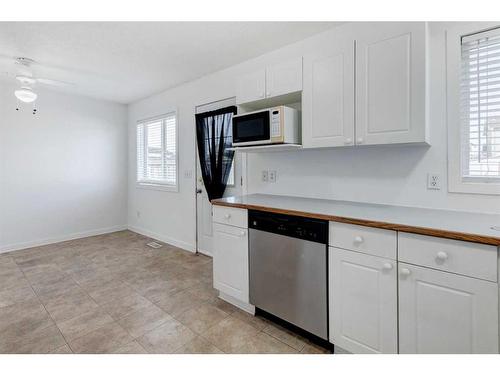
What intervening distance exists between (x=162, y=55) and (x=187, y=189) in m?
1.80

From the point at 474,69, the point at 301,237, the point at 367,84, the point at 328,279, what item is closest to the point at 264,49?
the point at 367,84

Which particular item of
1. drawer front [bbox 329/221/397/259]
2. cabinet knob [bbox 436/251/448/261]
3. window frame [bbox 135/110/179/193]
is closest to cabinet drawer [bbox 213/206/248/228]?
drawer front [bbox 329/221/397/259]

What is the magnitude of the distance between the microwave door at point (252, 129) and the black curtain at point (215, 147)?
0.64 m

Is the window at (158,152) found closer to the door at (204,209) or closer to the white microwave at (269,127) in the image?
the door at (204,209)

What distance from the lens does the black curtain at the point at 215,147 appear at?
321 cm

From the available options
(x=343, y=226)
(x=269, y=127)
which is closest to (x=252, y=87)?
(x=269, y=127)

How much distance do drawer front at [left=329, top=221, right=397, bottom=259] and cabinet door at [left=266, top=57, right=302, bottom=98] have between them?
1.20 metres

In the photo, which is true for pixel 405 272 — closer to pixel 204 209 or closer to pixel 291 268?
pixel 291 268

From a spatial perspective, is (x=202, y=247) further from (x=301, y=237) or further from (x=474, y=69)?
(x=474, y=69)

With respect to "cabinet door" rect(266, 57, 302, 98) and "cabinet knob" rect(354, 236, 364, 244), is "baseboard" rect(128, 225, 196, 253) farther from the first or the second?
"cabinet knob" rect(354, 236, 364, 244)

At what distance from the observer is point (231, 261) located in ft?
7.50

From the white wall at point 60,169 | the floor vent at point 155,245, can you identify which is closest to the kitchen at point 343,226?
the floor vent at point 155,245

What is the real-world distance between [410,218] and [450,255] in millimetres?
319

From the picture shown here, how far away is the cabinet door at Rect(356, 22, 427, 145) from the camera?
1.62m
